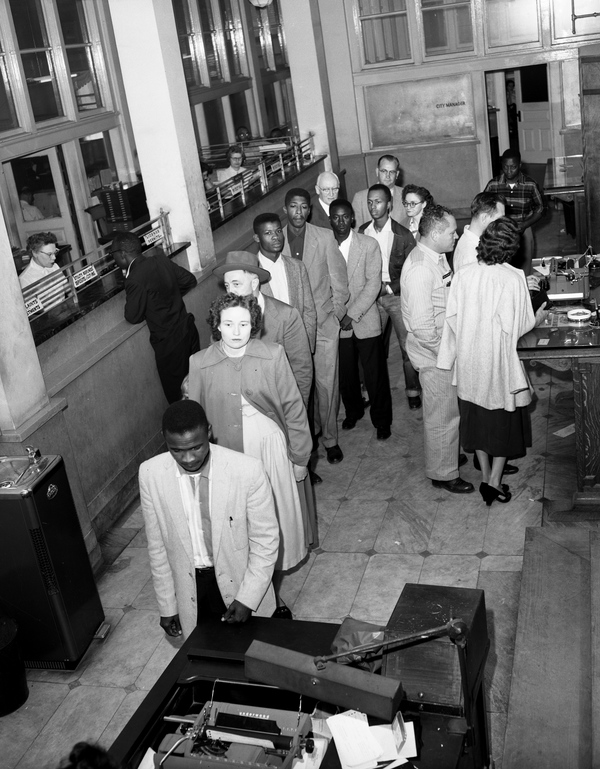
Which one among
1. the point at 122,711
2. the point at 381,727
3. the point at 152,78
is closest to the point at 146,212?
the point at 152,78

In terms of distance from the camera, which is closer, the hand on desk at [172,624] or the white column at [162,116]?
the hand on desk at [172,624]

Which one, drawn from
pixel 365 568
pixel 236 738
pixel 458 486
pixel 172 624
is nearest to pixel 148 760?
pixel 236 738

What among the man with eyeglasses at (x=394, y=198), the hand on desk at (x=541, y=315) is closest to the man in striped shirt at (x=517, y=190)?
the man with eyeglasses at (x=394, y=198)

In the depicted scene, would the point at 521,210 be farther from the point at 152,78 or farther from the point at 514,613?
the point at 514,613

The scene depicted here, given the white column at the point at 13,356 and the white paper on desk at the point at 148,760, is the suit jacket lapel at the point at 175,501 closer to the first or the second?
the white paper on desk at the point at 148,760

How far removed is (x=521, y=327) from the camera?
15.5 ft

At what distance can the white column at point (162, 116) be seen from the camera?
661 centimetres

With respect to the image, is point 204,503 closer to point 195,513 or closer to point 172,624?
point 195,513

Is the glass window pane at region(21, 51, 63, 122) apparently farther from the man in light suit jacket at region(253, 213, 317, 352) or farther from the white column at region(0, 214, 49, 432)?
the white column at region(0, 214, 49, 432)

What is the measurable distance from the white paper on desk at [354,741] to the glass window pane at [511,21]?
10.2m

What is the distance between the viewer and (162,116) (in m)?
6.89

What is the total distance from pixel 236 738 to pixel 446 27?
10.5 m

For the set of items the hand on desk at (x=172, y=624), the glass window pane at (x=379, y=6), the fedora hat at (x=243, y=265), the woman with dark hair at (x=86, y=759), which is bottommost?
the hand on desk at (x=172, y=624)

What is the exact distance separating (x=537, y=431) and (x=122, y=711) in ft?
11.2
